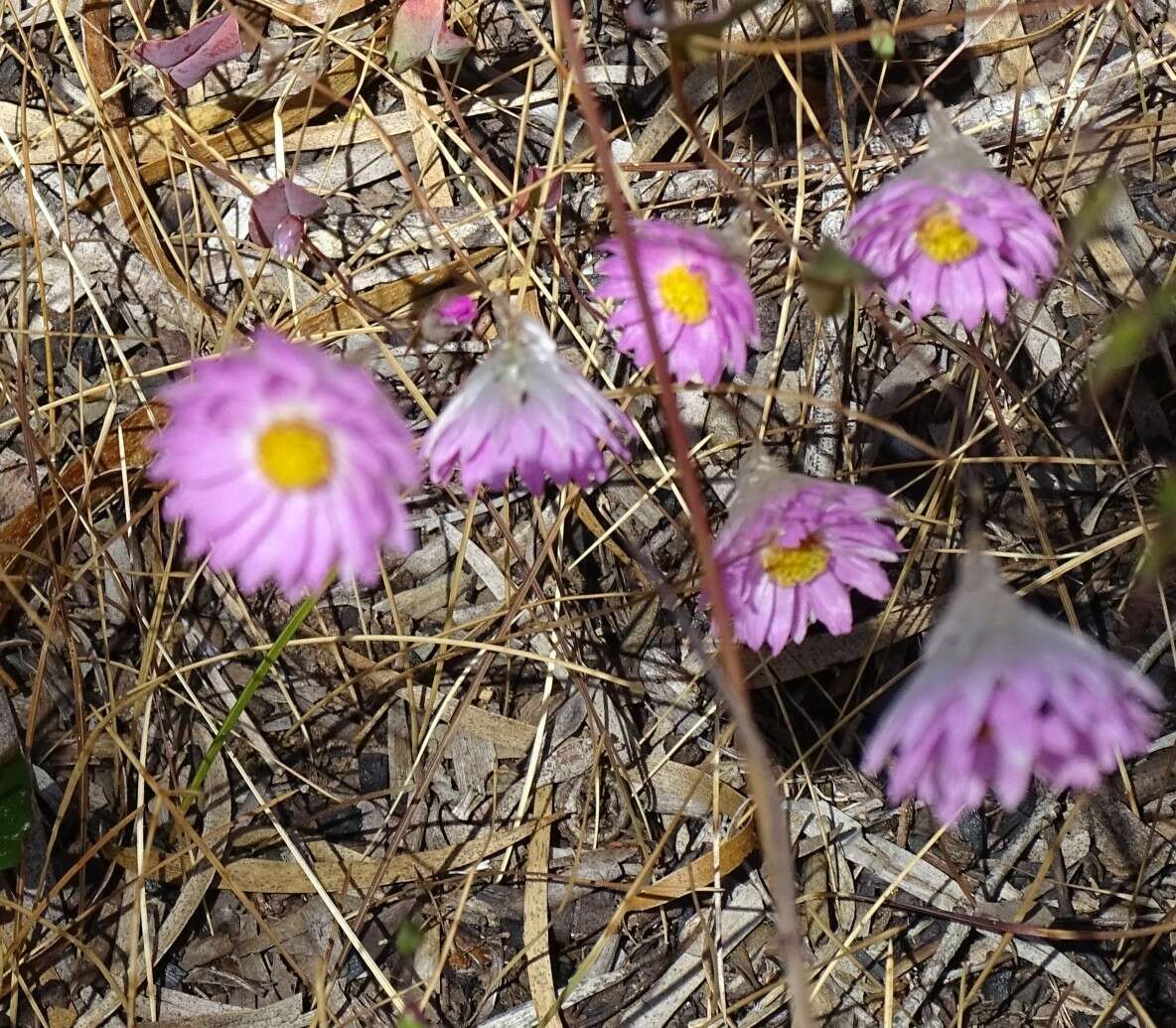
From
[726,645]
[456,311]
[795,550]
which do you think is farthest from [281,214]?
[726,645]

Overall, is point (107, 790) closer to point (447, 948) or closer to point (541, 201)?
point (447, 948)

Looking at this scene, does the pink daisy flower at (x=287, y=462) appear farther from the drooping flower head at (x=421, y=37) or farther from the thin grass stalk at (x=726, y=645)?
the drooping flower head at (x=421, y=37)

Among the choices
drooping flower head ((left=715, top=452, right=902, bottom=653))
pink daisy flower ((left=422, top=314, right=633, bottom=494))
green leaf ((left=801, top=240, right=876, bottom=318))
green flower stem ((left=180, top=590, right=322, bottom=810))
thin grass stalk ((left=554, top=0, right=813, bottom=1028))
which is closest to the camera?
thin grass stalk ((left=554, top=0, right=813, bottom=1028))

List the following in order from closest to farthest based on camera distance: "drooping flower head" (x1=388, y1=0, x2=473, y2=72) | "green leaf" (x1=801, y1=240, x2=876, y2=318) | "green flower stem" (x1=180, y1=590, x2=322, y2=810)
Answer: "green leaf" (x1=801, y1=240, x2=876, y2=318) → "green flower stem" (x1=180, y1=590, x2=322, y2=810) → "drooping flower head" (x1=388, y1=0, x2=473, y2=72)

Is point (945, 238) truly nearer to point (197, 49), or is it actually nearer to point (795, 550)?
point (795, 550)

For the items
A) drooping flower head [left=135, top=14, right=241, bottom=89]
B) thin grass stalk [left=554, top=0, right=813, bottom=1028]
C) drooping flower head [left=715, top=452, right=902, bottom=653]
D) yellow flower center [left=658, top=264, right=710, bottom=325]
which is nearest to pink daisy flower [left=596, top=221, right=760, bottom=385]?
yellow flower center [left=658, top=264, right=710, bottom=325]

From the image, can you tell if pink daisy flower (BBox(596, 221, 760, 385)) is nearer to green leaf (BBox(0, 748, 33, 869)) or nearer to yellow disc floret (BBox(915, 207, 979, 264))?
yellow disc floret (BBox(915, 207, 979, 264))
